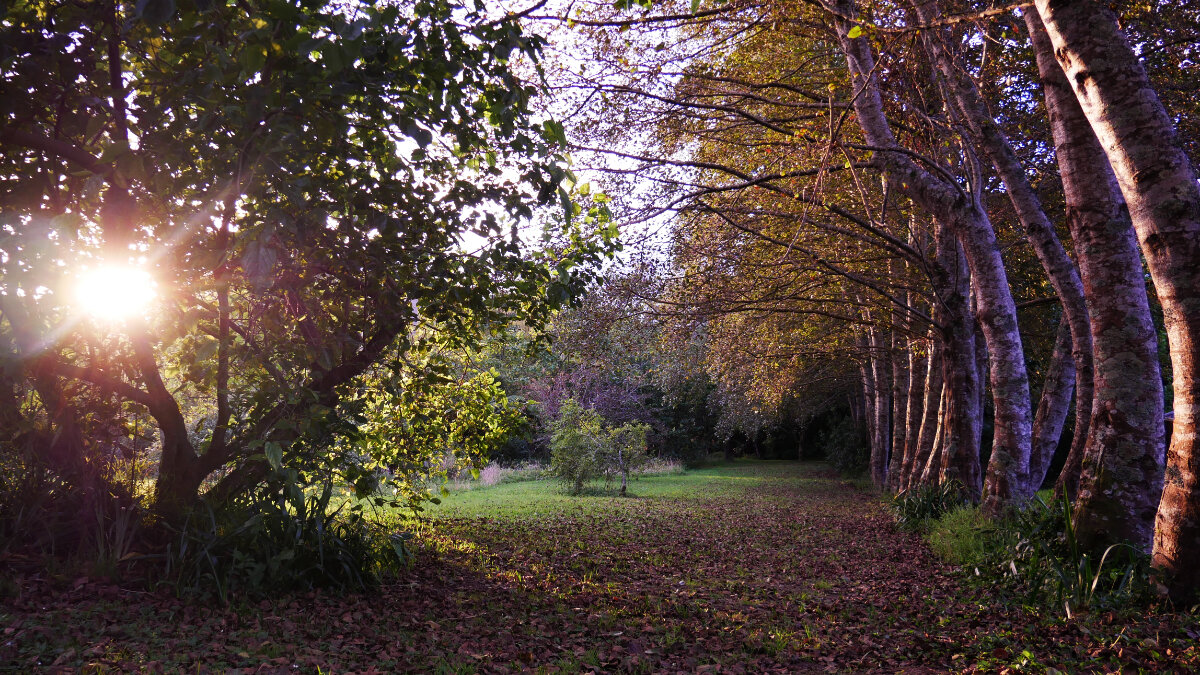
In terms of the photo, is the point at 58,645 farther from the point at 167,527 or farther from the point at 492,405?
the point at 492,405

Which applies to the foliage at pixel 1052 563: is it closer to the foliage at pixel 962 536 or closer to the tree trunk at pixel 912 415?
the foliage at pixel 962 536

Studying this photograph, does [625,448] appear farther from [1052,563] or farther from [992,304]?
[1052,563]

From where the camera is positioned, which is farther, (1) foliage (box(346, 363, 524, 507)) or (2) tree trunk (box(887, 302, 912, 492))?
(2) tree trunk (box(887, 302, 912, 492))

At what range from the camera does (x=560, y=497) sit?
2066cm

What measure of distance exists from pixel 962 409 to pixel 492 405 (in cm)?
781

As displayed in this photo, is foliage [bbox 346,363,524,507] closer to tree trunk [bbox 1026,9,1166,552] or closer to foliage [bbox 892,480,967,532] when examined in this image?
tree trunk [bbox 1026,9,1166,552]

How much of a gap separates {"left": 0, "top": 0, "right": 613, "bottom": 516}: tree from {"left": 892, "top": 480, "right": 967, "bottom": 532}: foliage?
25.4 ft

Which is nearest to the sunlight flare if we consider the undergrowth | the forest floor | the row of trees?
the forest floor

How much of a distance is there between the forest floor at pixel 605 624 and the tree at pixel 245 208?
1224 millimetres

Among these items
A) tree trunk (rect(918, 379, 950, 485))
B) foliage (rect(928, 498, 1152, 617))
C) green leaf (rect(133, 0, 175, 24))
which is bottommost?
foliage (rect(928, 498, 1152, 617))

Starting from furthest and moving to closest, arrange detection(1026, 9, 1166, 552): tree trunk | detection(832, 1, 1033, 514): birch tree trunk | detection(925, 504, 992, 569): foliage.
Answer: detection(832, 1, 1033, 514): birch tree trunk < detection(925, 504, 992, 569): foliage < detection(1026, 9, 1166, 552): tree trunk

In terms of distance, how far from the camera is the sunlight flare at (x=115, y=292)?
→ 166 inches

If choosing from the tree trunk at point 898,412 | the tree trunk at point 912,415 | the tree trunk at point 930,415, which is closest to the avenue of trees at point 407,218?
the tree trunk at point 930,415

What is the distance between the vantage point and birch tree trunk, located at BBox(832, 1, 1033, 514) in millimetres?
8430
